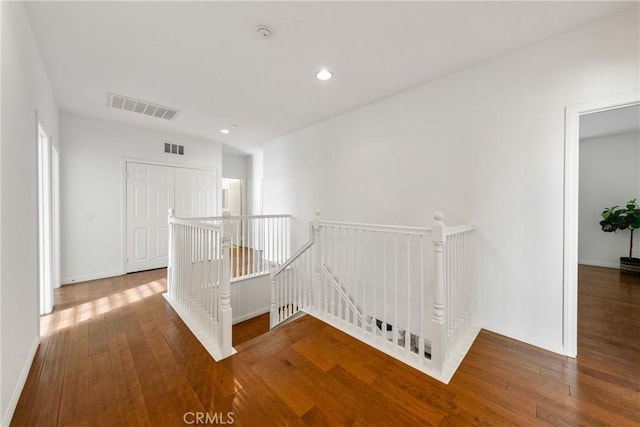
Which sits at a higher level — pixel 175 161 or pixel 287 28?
pixel 287 28

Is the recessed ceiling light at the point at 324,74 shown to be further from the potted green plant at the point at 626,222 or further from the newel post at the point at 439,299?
the potted green plant at the point at 626,222

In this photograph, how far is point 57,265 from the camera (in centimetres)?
359

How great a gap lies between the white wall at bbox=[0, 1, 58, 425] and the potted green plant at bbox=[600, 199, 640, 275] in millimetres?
7483

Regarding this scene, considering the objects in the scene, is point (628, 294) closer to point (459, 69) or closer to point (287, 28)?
point (459, 69)

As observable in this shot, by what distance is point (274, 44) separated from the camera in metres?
2.16

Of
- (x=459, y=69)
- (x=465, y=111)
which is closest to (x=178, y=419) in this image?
(x=465, y=111)

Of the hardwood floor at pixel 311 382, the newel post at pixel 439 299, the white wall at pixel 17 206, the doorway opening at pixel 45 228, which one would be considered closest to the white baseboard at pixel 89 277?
the doorway opening at pixel 45 228

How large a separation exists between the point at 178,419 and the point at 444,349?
5.92 feet

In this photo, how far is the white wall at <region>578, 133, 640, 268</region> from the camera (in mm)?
4270

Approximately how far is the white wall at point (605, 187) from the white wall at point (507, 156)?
161 inches

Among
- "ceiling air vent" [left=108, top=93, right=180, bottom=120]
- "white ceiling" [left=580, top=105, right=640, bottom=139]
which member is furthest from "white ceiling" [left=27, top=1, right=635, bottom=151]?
"white ceiling" [left=580, top=105, right=640, bottom=139]

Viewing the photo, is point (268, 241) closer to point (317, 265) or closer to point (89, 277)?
point (317, 265)

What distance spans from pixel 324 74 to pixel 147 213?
13.6 feet

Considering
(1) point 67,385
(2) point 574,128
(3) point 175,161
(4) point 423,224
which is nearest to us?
(1) point 67,385
